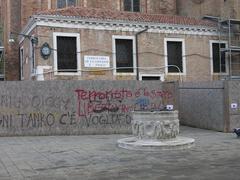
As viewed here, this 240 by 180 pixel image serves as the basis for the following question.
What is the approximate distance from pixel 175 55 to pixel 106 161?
21225mm

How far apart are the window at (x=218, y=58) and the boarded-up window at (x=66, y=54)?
10.5 meters

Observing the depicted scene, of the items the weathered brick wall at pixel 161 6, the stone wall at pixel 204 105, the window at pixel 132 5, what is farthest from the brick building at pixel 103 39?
the stone wall at pixel 204 105

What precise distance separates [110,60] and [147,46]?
290 cm

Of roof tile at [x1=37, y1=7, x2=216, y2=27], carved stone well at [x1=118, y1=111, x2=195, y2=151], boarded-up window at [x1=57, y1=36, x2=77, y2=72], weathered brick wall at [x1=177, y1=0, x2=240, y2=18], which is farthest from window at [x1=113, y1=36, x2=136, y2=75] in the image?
carved stone well at [x1=118, y1=111, x2=195, y2=151]

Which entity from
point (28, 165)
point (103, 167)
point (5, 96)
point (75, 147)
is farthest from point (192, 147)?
point (5, 96)

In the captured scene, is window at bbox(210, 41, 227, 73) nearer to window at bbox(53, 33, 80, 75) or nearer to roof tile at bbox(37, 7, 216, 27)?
roof tile at bbox(37, 7, 216, 27)

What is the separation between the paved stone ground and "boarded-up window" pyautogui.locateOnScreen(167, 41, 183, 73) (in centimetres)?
1530

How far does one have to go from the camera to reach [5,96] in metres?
19.2

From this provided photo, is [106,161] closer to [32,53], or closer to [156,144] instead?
[156,144]

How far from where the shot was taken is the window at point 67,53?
2947 cm

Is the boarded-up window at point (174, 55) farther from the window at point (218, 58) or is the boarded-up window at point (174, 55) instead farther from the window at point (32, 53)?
the window at point (32, 53)

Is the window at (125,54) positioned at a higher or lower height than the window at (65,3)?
lower

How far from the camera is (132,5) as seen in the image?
42.5 m

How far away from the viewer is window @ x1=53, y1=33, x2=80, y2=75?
29469 mm
